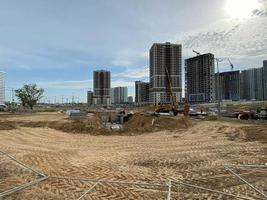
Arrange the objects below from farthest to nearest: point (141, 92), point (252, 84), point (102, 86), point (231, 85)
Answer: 1. point (102, 86)
2. point (141, 92)
3. point (231, 85)
4. point (252, 84)

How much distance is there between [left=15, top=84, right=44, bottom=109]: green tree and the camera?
320ft

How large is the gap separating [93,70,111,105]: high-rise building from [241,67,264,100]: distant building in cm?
7827

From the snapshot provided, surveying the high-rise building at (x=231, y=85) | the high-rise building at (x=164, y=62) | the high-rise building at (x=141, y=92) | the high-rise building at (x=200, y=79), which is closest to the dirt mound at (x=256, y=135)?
the high-rise building at (x=200, y=79)

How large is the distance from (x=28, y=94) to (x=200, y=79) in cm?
5237

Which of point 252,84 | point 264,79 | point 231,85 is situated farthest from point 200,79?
point 252,84

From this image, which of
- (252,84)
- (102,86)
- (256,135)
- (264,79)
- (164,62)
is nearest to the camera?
(256,135)

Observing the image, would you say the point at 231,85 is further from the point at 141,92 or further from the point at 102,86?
the point at 102,86

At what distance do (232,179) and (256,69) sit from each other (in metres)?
106

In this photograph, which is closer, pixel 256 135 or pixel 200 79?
pixel 256 135

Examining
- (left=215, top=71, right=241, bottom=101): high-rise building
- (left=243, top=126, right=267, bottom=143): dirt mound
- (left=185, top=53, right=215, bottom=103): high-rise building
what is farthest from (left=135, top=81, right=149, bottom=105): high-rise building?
(left=243, top=126, right=267, bottom=143): dirt mound

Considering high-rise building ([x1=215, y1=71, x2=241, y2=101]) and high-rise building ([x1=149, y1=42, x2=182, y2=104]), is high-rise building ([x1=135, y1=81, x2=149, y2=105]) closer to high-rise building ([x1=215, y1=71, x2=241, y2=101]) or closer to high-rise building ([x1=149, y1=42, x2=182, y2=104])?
high-rise building ([x1=149, y1=42, x2=182, y2=104])

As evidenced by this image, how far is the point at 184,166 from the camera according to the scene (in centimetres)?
1265

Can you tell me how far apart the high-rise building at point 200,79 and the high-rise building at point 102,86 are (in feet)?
235

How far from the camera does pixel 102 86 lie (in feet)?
586
